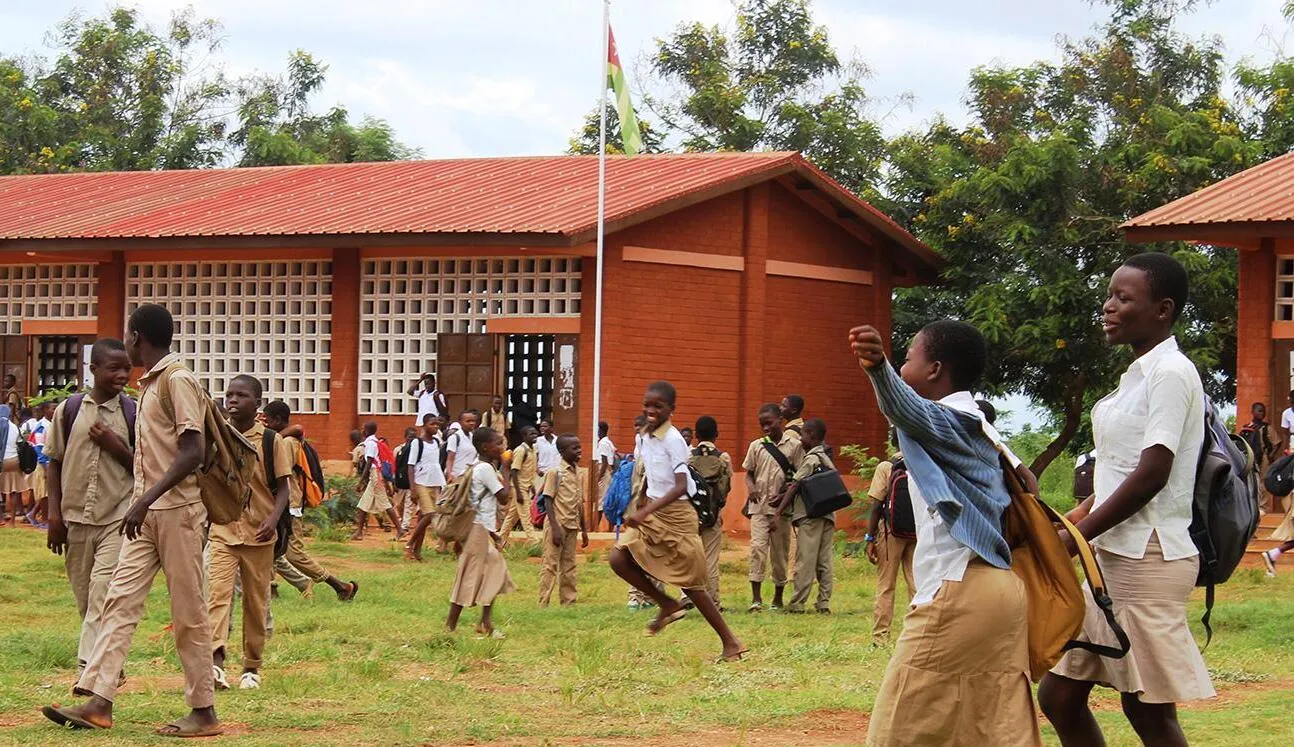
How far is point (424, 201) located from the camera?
23.2m

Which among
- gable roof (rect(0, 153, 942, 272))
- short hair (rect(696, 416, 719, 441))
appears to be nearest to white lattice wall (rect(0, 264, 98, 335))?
gable roof (rect(0, 153, 942, 272))

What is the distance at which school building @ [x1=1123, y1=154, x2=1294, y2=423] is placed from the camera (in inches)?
728

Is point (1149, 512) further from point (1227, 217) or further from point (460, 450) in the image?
point (460, 450)

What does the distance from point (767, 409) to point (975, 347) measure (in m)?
8.76

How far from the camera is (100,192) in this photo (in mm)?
27328

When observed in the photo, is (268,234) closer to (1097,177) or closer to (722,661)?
(1097,177)

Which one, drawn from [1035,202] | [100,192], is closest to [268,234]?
[100,192]

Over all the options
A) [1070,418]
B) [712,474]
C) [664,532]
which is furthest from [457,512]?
[1070,418]

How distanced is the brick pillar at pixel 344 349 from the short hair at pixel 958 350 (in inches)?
721

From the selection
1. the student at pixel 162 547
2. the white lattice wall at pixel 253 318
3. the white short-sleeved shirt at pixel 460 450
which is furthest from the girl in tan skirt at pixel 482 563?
the white lattice wall at pixel 253 318

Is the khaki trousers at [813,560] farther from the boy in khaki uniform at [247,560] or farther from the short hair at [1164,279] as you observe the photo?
the short hair at [1164,279]

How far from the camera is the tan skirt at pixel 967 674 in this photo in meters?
4.85

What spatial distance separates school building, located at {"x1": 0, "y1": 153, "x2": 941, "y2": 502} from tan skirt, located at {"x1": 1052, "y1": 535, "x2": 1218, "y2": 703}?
591 inches

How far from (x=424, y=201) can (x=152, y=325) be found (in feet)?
51.6
